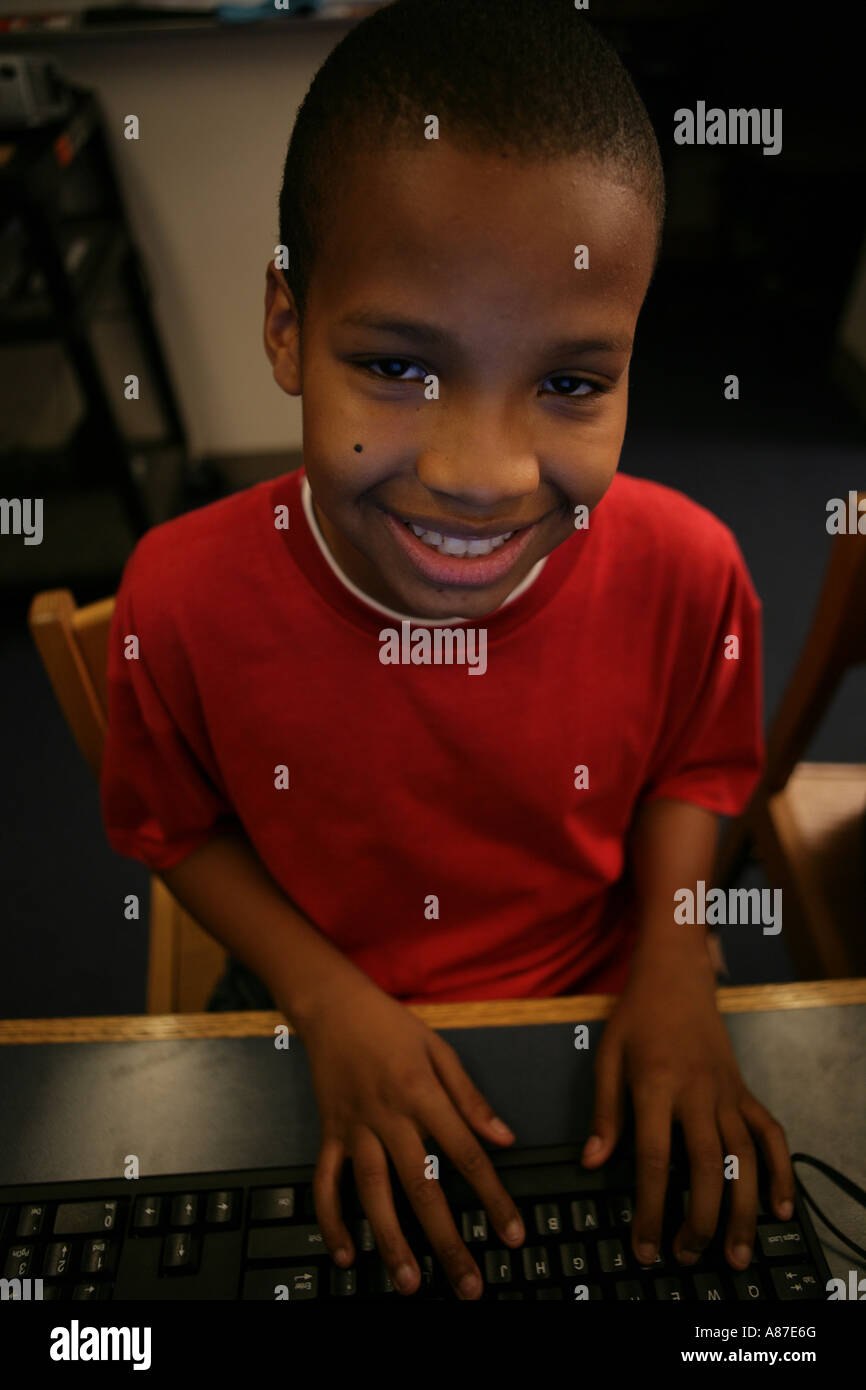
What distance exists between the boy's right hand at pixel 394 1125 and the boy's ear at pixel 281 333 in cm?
39

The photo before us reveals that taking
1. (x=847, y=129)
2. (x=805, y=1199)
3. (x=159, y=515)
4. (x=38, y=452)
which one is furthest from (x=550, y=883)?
(x=847, y=129)

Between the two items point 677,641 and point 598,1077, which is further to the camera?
point 677,641

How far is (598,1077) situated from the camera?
0.52 meters

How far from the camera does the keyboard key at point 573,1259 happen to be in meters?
0.44

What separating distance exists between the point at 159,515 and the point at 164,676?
61.6 inches

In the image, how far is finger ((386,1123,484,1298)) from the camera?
0.44 metres

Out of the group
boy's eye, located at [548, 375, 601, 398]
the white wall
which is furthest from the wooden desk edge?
the white wall

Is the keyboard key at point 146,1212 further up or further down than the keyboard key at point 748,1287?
further up

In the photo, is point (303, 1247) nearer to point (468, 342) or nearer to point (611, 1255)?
point (611, 1255)

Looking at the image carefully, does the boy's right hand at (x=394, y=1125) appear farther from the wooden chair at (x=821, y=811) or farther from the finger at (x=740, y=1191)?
the wooden chair at (x=821, y=811)

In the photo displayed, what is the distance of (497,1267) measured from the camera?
1.47 feet

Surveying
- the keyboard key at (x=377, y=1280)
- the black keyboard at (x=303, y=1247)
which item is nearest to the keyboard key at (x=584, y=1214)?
the black keyboard at (x=303, y=1247)

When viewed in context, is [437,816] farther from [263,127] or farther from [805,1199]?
[263,127]
